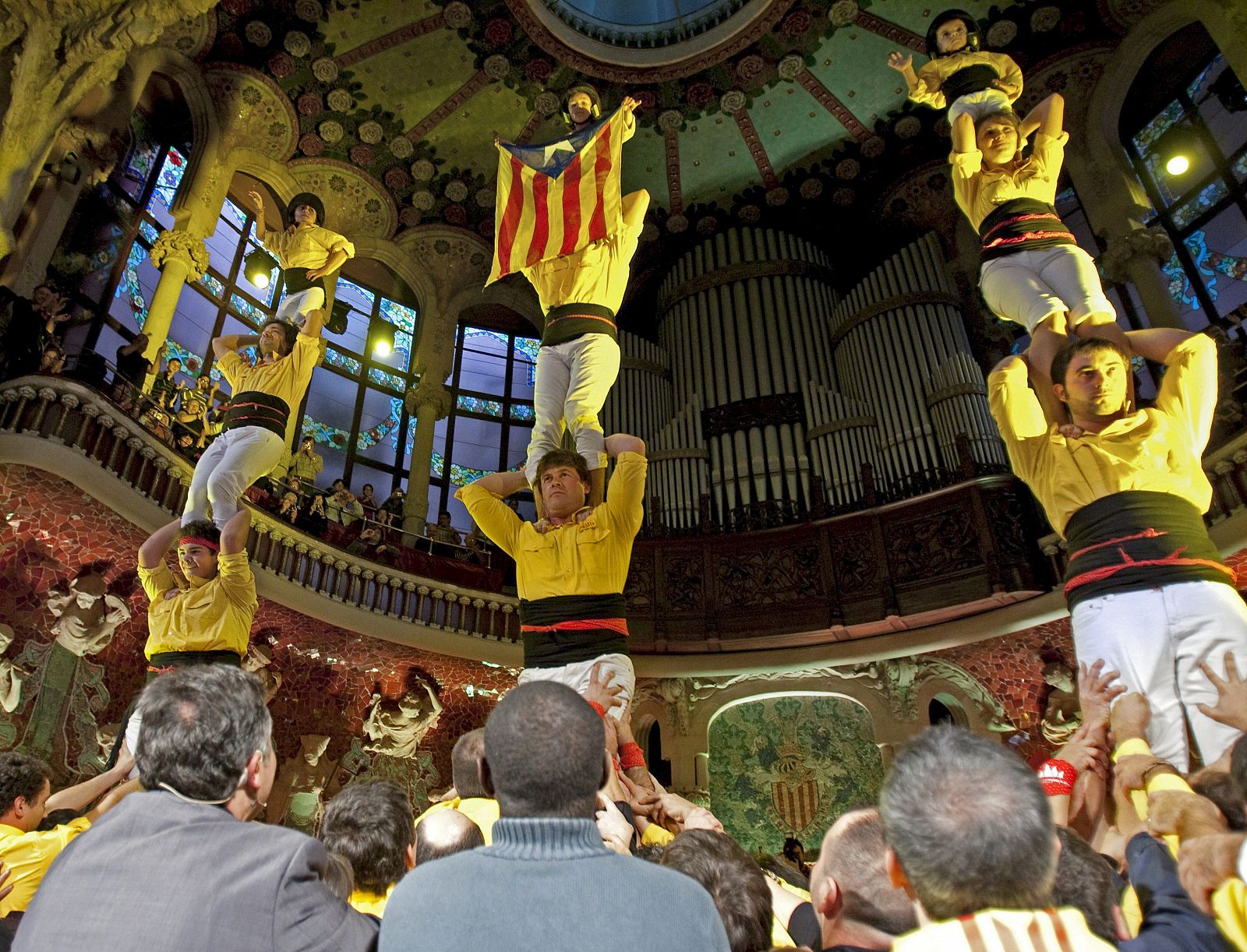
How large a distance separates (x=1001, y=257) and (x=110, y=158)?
25.2 ft

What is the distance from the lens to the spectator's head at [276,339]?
4531 millimetres

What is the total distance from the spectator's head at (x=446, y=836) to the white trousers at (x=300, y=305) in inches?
140

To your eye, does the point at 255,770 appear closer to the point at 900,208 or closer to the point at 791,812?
the point at 791,812

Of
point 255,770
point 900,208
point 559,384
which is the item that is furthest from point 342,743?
point 900,208

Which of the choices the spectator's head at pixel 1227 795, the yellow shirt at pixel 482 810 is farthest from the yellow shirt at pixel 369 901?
the spectator's head at pixel 1227 795

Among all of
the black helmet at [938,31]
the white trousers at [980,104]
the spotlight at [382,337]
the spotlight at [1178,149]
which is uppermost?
the spotlight at [1178,149]

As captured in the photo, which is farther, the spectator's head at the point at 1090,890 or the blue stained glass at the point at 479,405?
the blue stained glass at the point at 479,405

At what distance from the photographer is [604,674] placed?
285cm

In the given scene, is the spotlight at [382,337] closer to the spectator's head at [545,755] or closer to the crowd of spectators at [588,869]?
the crowd of spectators at [588,869]

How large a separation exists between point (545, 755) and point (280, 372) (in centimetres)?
377

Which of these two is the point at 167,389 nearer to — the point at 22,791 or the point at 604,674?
the point at 22,791

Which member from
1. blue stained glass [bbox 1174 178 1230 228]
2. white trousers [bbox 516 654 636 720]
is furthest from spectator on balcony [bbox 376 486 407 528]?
blue stained glass [bbox 1174 178 1230 228]

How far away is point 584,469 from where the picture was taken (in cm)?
330

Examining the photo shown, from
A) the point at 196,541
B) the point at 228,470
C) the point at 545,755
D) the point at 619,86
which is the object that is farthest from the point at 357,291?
the point at 545,755
